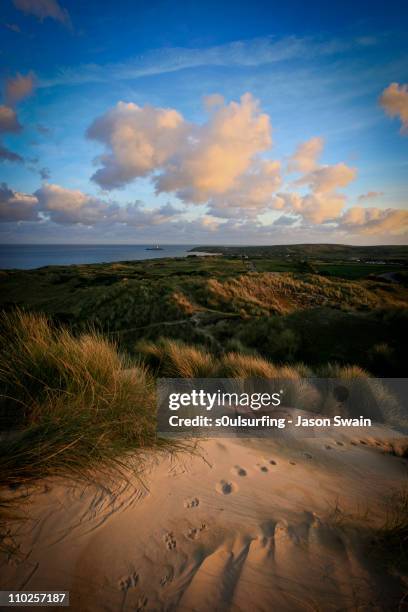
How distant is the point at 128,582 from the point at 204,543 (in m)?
0.55

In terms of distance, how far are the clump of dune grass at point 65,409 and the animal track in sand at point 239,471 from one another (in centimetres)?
96

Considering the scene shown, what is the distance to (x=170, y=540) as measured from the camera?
1.80m

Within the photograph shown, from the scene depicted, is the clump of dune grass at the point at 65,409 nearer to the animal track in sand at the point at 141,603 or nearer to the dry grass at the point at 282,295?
the animal track in sand at the point at 141,603

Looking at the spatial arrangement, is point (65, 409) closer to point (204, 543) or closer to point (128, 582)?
point (128, 582)

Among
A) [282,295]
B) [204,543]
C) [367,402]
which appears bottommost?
[367,402]

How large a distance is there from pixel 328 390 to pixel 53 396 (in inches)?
195

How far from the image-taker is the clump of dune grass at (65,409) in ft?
6.84

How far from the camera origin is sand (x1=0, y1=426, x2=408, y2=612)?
4.85 ft

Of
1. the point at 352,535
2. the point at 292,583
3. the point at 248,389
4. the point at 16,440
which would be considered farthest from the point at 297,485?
the point at 16,440

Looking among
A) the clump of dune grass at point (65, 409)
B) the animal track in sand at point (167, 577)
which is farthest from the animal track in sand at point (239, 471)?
the animal track in sand at point (167, 577)

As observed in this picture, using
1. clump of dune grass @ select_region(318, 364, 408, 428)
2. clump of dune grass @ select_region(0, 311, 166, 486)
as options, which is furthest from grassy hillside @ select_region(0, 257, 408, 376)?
clump of dune grass @ select_region(0, 311, 166, 486)

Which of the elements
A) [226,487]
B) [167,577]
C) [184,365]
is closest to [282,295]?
[184,365]

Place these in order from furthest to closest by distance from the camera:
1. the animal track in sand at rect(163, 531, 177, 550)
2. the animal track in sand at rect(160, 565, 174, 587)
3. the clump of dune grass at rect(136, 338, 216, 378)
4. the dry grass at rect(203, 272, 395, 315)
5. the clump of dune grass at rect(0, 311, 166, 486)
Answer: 1. the dry grass at rect(203, 272, 395, 315)
2. the clump of dune grass at rect(136, 338, 216, 378)
3. the clump of dune grass at rect(0, 311, 166, 486)
4. the animal track in sand at rect(163, 531, 177, 550)
5. the animal track in sand at rect(160, 565, 174, 587)

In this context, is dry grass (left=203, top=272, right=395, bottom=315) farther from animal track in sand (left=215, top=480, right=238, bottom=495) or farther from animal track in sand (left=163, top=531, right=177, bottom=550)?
animal track in sand (left=163, top=531, right=177, bottom=550)
